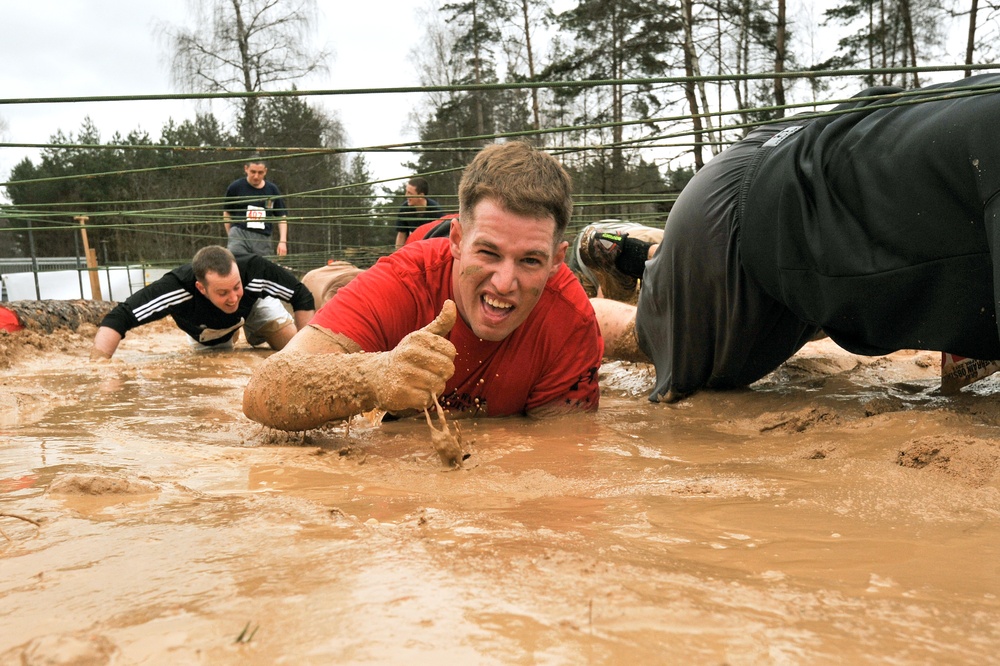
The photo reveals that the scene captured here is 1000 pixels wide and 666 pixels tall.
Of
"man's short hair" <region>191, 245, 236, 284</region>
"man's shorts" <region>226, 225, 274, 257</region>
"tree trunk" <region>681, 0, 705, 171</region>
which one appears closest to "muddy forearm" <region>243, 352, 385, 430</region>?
"man's short hair" <region>191, 245, 236, 284</region>

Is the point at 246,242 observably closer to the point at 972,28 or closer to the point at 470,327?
the point at 470,327

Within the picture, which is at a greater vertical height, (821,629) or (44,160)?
(44,160)

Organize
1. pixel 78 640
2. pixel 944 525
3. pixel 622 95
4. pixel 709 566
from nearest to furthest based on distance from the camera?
pixel 78 640 < pixel 709 566 < pixel 944 525 < pixel 622 95

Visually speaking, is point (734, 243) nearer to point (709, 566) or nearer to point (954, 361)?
point (954, 361)

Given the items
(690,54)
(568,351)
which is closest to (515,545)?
(568,351)

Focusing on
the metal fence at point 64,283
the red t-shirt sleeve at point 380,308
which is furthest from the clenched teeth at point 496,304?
the metal fence at point 64,283

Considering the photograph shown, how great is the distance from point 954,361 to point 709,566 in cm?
215

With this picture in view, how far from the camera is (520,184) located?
2518 millimetres

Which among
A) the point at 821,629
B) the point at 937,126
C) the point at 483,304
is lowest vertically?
the point at 821,629

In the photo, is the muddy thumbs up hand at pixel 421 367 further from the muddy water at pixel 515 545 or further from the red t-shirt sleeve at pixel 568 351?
the red t-shirt sleeve at pixel 568 351

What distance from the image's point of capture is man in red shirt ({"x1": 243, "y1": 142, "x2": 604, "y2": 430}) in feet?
7.42

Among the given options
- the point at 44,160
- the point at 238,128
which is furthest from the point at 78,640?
the point at 44,160

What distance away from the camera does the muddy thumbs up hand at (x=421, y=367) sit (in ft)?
7.11

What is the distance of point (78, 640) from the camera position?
0.95m
